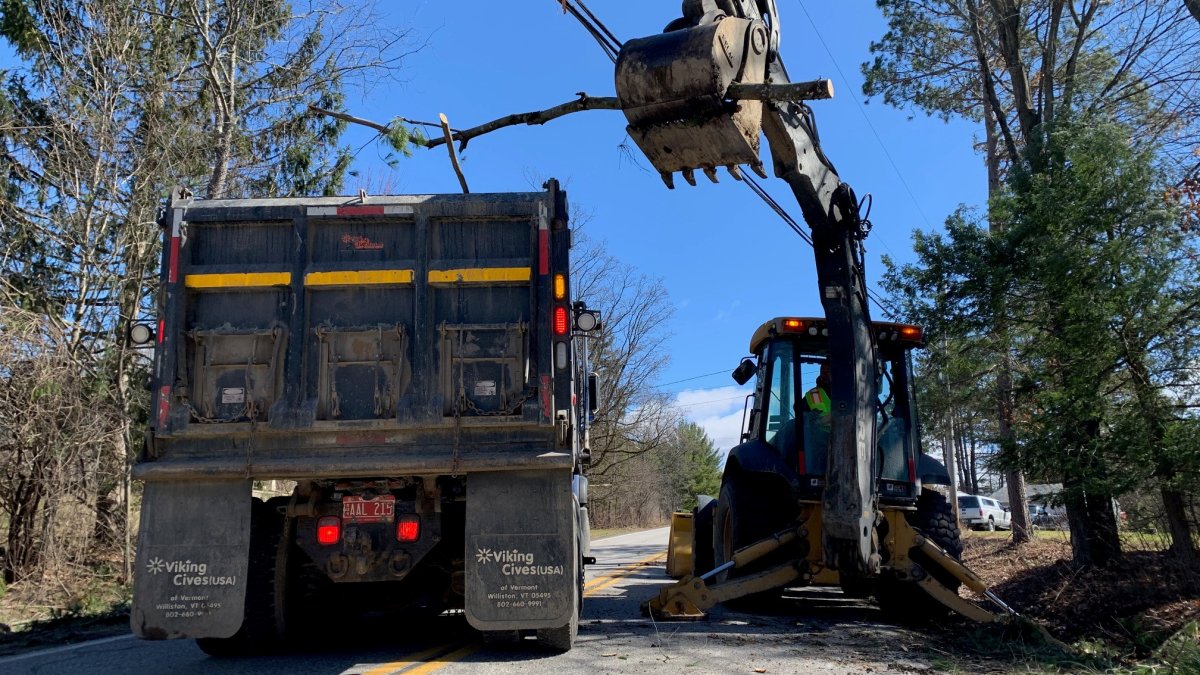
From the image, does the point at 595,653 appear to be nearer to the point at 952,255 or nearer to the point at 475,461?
the point at 475,461

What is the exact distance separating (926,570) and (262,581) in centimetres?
542

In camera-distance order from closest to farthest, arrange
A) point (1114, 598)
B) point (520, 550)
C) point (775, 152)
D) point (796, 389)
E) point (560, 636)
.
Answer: point (520, 550)
point (560, 636)
point (775, 152)
point (1114, 598)
point (796, 389)

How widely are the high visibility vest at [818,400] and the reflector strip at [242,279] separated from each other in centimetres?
512

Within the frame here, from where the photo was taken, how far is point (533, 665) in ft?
19.5

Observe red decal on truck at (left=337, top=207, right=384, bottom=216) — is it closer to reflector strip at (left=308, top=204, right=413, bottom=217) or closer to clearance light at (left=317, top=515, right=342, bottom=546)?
reflector strip at (left=308, top=204, right=413, bottom=217)

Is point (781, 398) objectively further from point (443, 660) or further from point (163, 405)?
point (163, 405)

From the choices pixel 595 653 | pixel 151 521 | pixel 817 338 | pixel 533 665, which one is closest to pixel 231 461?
pixel 151 521

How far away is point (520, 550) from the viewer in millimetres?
5695

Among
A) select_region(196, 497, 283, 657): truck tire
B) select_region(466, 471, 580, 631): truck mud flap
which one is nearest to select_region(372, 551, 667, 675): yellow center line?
select_region(466, 471, 580, 631): truck mud flap

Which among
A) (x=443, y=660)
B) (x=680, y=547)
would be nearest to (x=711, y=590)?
(x=443, y=660)

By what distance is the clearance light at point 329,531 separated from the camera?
19.8 ft

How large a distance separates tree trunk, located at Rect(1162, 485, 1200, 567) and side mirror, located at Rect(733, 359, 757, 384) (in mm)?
3928

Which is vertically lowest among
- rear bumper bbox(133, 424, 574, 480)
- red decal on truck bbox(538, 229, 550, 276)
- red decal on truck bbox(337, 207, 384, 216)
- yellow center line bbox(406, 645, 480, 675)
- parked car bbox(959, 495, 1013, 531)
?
parked car bbox(959, 495, 1013, 531)

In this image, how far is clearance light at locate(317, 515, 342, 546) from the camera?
6047mm
